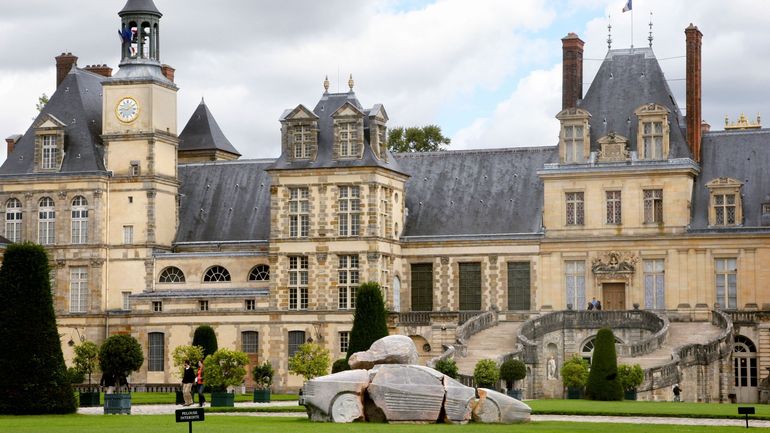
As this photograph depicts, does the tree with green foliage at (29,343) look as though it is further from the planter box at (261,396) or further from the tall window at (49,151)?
the tall window at (49,151)

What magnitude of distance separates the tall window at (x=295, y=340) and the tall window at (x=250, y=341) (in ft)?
4.56

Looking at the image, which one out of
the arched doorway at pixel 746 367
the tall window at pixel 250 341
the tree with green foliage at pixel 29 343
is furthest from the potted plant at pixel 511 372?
the tree with green foliage at pixel 29 343

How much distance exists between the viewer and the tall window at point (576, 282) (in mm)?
65438

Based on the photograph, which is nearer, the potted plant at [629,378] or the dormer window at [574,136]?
the potted plant at [629,378]

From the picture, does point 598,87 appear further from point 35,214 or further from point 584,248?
point 35,214

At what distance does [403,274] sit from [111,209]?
12206mm

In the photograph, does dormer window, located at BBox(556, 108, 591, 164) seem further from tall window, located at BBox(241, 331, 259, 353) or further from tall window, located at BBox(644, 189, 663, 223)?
tall window, located at BBox(241, 331, 259, 353)

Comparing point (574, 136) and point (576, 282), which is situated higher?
point (574, 136)

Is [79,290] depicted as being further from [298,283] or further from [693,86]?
[693,86]

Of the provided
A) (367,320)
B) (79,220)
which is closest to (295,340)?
(79,220)

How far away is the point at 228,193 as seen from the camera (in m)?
72.2

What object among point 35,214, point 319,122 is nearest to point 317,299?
point 319,122

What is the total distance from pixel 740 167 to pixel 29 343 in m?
33.7

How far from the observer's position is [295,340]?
66.4m
